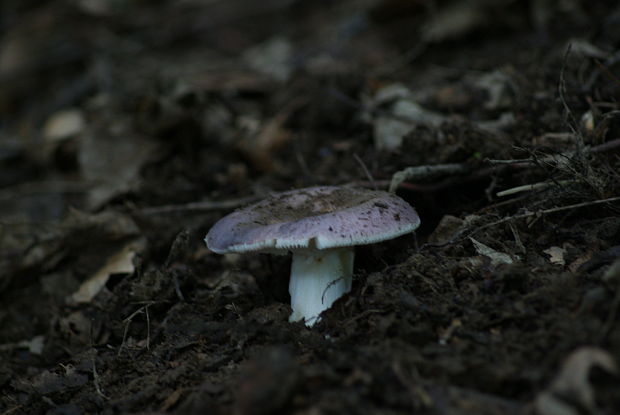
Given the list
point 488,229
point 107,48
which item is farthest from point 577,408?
point 107,48

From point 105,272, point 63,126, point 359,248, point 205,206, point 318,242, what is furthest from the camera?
point 63,126

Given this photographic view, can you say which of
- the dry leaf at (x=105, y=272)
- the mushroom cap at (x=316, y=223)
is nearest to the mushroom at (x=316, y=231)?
the mushroom cap at (x=316, y=223)

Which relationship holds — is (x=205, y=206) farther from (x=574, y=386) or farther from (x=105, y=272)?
(x=574, y=386)

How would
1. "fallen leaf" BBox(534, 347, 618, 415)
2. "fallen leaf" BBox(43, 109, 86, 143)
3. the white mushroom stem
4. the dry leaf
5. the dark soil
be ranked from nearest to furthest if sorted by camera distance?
"fallen leaf" BBox(534, 347, 618, 415)
the dark soil
the white mushroom stem
the dry leaf
"fallen leaf" BBox(43, 109, 86, 143)

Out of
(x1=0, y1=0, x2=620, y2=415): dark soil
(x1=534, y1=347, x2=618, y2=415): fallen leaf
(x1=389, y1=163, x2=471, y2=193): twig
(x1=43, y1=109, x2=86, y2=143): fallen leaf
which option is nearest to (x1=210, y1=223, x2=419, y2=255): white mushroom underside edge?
(x1=0, y1=0, x2=620, y2=415): dark soil

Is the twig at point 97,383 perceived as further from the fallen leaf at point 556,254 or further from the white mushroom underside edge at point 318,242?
the fallen leaf at point 556,254

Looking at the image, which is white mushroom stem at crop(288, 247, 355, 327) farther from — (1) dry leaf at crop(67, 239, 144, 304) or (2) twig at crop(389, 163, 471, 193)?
(1) dry leaf at crop(67, 239, 144, 304)

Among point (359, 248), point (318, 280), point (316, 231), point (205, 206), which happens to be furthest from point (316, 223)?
point (205, 206)

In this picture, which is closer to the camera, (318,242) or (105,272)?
(318,242)
